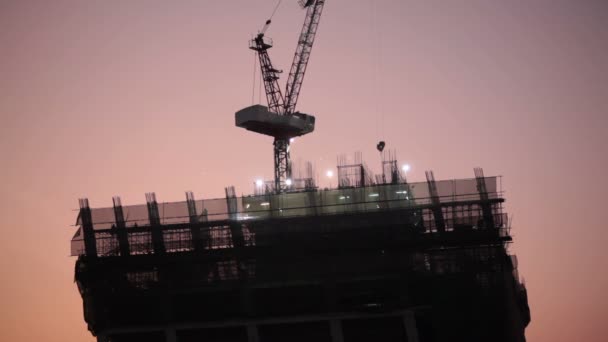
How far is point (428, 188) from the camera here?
94.1 m

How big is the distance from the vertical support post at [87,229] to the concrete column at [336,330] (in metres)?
28.6

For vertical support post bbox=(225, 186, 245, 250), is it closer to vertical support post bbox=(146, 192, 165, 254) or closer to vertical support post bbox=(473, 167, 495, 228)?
vertical support post bbox=(146, 192, 165, 254)

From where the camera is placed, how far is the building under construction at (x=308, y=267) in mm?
93625

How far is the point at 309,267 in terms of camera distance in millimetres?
95000

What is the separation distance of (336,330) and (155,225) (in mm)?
23892

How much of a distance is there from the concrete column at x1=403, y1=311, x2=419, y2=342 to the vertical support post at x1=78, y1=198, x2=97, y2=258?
120 ft

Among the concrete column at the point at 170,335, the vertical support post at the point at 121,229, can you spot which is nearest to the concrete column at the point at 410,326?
the concrete column at the point at 170,335

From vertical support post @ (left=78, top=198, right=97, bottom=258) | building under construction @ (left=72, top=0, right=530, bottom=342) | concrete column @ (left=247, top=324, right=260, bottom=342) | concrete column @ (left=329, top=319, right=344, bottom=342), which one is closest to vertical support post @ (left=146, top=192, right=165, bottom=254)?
building under construction @ (left=72, top=0, right=530, bottom=342)

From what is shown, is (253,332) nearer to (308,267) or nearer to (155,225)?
(308,267)

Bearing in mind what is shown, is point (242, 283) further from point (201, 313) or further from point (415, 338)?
point (415, 338)

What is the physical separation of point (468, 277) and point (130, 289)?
38878 millimetres

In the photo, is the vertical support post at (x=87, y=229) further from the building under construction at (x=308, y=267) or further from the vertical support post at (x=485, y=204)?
the vertical support post at (x=485, y=204)

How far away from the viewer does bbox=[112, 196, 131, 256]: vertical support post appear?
96.1 m

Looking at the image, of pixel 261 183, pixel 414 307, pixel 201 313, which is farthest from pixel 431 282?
pixel 261 183
